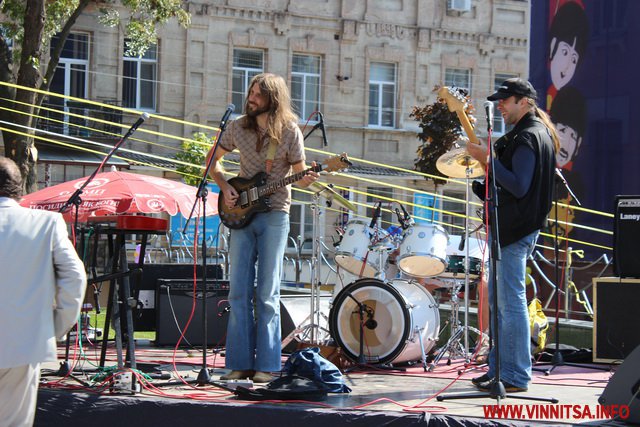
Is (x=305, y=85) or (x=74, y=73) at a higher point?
(x=305, y=85)

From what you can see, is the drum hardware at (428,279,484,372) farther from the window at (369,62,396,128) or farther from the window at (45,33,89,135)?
the window at (369,62,396,128)

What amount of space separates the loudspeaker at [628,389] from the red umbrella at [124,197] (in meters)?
5.85

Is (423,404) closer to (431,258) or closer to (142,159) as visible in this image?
(431,258)

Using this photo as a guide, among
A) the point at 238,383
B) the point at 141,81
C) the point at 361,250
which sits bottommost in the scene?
the point at 238,383

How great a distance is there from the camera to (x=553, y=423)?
5293 mm

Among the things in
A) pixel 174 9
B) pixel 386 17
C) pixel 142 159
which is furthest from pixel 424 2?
pixel 174 9

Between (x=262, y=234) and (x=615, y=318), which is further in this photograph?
(x=615, y=318)

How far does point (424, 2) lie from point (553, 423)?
2558 cm

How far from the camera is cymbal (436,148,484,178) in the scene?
8.14 meters

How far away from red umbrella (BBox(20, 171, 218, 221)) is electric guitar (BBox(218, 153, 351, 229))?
3.72 meters

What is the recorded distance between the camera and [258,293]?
675 centimetres

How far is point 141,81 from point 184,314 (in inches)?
700

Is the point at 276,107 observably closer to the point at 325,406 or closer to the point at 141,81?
the point at 325,406

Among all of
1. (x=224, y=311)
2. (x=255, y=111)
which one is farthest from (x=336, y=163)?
(x=224, y=311)
